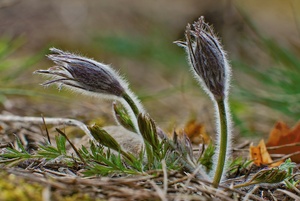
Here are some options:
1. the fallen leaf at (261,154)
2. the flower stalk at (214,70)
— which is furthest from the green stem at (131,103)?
the fallen leaf at (261,154)

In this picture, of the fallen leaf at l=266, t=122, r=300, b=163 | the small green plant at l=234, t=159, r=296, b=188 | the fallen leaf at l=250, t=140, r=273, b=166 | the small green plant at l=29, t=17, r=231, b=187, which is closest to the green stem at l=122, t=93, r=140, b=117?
the small green plant at l=29, t=17, r=231, b=187

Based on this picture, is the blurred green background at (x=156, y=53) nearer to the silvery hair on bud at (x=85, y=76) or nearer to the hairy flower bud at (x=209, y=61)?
the silvery hair on bud at (x=85, y=76)

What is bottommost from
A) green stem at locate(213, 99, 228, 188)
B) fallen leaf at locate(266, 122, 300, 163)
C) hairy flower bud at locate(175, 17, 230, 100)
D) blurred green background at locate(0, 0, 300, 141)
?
green stem at locate(213, 99, 228, 188)

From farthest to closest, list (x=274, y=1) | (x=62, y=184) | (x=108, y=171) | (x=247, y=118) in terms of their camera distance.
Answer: (x=274, y=1) < (x=247, y=118) < (x=108, y=171) < (x=62, y=184)

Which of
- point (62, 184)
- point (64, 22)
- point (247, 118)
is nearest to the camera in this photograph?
point (62, 184)

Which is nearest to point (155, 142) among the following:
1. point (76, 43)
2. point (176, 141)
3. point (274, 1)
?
point (176, 141)

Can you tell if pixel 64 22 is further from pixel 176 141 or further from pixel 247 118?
pixel 176 141

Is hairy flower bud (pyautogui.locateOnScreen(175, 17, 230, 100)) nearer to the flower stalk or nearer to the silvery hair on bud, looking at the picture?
the flower stalk
